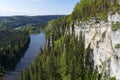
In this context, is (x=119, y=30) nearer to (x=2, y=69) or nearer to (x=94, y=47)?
(x=94, y=47)

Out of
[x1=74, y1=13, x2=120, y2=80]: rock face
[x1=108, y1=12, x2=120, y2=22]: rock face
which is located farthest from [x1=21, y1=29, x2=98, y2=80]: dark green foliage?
[x1=108, y1=12, x2=120, y2=22]: rock face

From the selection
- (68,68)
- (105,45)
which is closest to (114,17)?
(105,45)

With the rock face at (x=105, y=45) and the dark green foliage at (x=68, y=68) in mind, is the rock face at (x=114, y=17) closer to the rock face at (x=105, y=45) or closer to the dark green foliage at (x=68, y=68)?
the rock face at (x=105, y=45)

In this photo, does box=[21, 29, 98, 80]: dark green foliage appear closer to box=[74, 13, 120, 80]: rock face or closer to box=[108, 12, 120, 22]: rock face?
box=[74, 13, 120, 80]: rock face

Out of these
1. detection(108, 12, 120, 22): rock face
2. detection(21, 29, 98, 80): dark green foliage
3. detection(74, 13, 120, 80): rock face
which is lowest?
detection(21, 29, 98, 80): dark green foliage

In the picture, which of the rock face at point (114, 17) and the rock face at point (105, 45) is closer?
the rock face at point (105, 45)

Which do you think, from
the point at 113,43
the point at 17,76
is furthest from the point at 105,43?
the point at 17,76

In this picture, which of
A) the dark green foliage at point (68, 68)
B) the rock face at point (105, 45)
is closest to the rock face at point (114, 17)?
the rock face at point (105, 45)

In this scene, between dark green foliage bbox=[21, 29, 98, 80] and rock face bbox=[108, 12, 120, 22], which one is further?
dark green foliage bbox=[21, 29, 98, 80]

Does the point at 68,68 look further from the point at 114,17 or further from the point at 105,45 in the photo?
the point at 114,17
